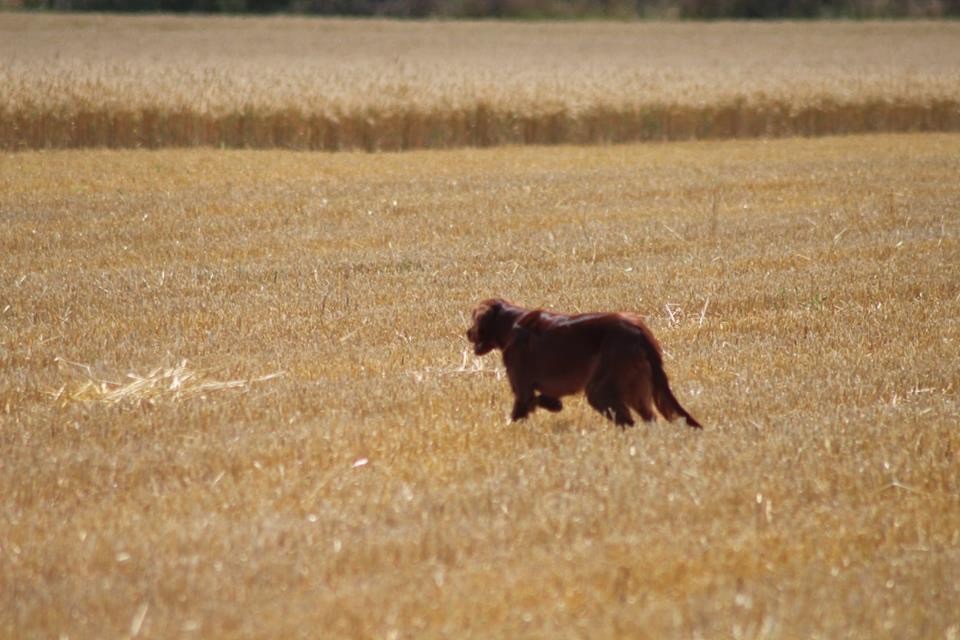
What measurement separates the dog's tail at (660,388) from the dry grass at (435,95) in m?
16.9

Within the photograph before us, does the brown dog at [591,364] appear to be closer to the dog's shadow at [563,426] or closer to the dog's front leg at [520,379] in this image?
the dog's front leg at [520,379]

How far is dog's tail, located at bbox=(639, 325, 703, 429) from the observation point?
590 cm

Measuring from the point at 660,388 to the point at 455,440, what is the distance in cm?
98

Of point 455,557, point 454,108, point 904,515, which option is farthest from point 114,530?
point 454,108

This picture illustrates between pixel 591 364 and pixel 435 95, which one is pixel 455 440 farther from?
pixel 435 95

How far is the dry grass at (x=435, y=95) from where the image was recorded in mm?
21672

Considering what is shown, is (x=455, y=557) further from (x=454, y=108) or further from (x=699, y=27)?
(x=699, y=27)

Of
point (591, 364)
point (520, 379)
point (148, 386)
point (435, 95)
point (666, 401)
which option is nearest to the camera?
point (591, 364)

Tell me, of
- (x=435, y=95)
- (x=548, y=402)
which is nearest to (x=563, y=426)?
(x=548, y=402)

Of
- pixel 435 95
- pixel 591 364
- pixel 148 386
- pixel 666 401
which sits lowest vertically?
pixel 148 386

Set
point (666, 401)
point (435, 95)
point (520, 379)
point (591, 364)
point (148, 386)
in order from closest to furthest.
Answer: point (591, 364) → point (666, 401) → point (520, 379) → point (148, 386) → point (435, 95)

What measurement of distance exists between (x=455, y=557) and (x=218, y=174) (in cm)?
1435

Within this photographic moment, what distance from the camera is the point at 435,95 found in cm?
2386

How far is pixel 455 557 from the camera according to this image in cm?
464
